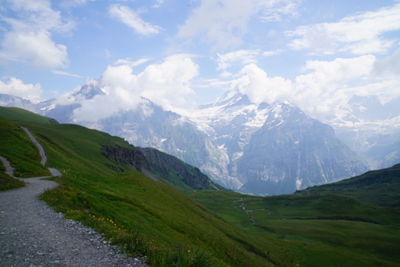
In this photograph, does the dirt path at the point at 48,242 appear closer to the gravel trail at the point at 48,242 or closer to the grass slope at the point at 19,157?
the gravel trail at the point at 48,242

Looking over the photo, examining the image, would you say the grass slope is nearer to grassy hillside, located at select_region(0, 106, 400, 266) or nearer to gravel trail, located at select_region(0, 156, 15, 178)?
gravel trail, located at select_region(0, 156, 15, 178)

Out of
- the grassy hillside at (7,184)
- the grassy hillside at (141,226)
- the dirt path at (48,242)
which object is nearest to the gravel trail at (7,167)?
the grassy hillside at (141,226)

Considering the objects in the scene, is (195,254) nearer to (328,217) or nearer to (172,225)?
(172,225)

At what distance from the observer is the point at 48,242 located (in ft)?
53.3

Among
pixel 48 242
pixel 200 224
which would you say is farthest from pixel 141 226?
pixel 200 224

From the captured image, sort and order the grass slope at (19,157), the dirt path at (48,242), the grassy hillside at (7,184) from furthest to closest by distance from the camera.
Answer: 1. the grass slope at (19,157)
2. the grassy hillside at (7,184)
3. the dirt path at (48,242)

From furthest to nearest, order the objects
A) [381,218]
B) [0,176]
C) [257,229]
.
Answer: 1. [381,218]
2. [257,229]
3. [0,176]

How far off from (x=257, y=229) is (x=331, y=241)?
29.7 meters

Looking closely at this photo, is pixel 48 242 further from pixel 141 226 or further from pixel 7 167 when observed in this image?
pixel 7 167

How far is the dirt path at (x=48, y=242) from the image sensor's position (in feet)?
45.7

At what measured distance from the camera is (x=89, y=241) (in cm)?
1723

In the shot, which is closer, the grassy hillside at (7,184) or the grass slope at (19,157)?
the grassy hillside at (7,184)

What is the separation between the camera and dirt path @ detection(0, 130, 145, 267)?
1394cm

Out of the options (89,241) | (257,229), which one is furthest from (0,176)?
(257,229)
